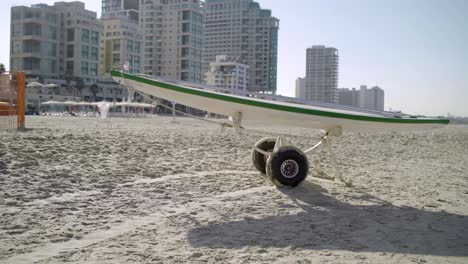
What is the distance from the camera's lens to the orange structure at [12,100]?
15711mm

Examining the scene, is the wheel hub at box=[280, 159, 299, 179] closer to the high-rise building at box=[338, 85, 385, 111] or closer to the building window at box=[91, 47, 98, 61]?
the building window at box=[91, 47, 98, 61]

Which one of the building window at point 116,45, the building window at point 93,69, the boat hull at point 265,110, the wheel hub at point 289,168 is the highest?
the building window at point 116,45

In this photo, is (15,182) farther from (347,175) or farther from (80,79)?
(80,79)

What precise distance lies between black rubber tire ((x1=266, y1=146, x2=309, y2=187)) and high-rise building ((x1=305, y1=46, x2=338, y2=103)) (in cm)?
17083

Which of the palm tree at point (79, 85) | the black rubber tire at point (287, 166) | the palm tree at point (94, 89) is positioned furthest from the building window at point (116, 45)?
the black rubber tire at point (287, 166)

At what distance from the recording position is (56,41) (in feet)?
360

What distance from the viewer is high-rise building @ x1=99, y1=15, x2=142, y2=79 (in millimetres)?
124688

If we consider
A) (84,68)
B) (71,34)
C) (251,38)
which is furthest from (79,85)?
(251,38)

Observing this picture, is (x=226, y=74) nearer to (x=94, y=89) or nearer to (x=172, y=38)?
(x=172, y=38)

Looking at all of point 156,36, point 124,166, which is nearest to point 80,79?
point 156,36

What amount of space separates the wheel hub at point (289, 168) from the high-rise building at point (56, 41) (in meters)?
106

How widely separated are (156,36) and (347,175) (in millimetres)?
144560

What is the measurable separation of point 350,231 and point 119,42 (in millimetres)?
127579

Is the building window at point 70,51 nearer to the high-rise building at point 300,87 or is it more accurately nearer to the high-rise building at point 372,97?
the high-rise building at point 372,97
